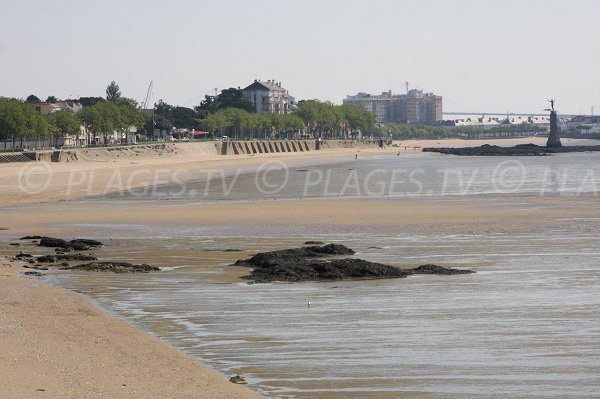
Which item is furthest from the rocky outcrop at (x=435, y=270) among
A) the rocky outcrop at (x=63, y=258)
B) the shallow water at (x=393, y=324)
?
the rocky outcrop at (x=63, y=258)

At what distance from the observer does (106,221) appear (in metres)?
36.7

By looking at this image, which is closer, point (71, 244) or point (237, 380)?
point (237, 380)

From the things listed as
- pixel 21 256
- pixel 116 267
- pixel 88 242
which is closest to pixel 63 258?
pixel 21 256

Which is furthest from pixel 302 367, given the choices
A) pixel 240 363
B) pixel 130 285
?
pixel 130 285

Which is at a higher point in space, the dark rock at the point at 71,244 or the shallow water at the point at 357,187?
the dark rock at the point at 71,244

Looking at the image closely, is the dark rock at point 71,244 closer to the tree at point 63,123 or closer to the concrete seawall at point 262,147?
the tree at point 63,123

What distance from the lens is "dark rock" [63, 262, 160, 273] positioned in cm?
2222

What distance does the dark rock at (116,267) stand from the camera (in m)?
22.2

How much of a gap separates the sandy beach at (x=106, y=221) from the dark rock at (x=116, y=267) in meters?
1.64

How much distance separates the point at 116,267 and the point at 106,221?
1444cm

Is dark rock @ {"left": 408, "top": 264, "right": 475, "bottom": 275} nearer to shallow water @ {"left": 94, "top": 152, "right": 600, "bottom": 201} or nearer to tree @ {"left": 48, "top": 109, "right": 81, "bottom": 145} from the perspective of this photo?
shallow water @ {"left": 94, "top": 152, "right": 600, "bottom": 201}

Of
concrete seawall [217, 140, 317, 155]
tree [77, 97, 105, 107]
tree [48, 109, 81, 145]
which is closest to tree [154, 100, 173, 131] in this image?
tree [77, 97, 105, 107]

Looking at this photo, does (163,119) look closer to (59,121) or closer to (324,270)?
(59,121)

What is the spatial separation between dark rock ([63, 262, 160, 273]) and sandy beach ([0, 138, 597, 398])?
5.38 ft
